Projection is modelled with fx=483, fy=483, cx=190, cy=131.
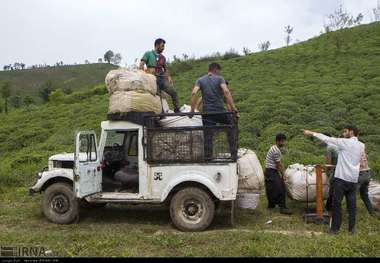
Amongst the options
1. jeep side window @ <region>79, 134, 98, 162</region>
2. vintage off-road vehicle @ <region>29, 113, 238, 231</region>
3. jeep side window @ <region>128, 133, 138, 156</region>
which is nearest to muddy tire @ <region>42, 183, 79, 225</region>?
vintage off-road vehicle @ <region>29, 113, 238, 231</region>

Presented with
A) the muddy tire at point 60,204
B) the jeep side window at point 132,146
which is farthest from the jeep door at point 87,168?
the jeep side window at point 132,146

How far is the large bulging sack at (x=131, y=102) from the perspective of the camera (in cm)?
831

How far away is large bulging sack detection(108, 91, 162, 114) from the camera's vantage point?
8312mm

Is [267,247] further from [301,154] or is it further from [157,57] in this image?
[301,154]

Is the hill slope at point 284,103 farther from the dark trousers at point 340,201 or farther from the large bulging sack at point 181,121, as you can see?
the large bulging sack at point 181,121

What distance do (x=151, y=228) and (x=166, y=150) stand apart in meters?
1.36

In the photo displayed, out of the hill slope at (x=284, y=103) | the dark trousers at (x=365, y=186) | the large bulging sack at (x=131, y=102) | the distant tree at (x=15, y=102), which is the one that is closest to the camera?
the large bulging sack at (x=131, y=102)

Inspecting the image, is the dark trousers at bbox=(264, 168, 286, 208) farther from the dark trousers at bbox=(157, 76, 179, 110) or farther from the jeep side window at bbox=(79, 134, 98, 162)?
the jeep side window at bbox=(79, 134, 98, 162)

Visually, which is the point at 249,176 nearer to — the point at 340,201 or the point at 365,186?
the point at 340,201

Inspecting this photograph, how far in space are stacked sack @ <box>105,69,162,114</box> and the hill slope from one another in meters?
6.71

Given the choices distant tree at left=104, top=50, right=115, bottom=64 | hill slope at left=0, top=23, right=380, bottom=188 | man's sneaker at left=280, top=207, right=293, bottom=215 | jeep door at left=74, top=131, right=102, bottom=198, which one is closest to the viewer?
jeep door at left=74, top=131, right=102, bottom=198

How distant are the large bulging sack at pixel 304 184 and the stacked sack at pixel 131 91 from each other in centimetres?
296

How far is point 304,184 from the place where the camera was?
9.07m
